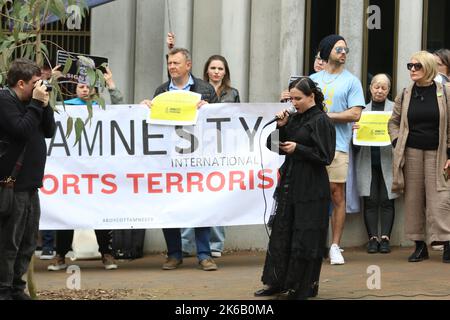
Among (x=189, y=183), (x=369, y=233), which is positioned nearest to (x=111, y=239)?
(x=189, y=183)

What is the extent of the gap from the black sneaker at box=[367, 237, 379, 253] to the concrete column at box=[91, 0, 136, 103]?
11.4ft

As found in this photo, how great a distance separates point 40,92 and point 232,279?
2.95 meters

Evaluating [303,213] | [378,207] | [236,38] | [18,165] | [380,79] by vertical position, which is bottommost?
[378,207]

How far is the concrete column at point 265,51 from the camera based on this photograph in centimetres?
1343

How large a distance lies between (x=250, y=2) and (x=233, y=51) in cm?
66

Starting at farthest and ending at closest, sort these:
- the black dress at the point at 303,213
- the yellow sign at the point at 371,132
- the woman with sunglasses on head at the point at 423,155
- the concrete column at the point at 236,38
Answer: the concrete column at the point at 236,38
the yellow sign at the point at 371,132
the woman with sunglasses on head at the point at 423,155
the black dress at the point at 303,213

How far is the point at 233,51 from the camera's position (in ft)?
44.0

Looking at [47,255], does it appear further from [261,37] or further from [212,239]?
[261,37]

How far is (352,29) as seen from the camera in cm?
1329

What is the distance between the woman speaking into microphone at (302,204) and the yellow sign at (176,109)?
1975mm

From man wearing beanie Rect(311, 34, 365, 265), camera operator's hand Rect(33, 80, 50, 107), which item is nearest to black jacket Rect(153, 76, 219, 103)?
man wearing beanie Rect(311, 34, 365, 265)

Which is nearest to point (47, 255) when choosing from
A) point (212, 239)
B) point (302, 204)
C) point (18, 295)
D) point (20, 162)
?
point (212, 239)

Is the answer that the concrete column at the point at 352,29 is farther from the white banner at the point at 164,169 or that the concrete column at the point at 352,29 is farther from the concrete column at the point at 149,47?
the concrete column at the point at 149,47

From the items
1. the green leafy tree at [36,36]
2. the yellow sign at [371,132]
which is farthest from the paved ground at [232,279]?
the green leafy tree at [36,36]
